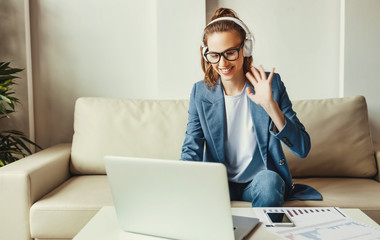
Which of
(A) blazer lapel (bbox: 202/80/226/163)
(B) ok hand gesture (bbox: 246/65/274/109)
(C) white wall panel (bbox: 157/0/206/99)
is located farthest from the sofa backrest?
(B) ok hand gesture (bbox: 246/65/274/109)

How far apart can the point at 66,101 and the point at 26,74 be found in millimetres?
332

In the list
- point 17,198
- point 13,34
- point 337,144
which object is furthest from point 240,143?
point 13,34

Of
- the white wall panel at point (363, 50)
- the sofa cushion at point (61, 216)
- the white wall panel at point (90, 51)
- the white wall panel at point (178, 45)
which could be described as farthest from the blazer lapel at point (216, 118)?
the white wall panel at point (363, 50)

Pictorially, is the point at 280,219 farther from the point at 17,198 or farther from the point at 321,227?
the point at 17,198

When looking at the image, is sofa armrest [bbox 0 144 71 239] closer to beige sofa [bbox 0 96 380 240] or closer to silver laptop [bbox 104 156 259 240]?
beige sofa [bbox 0 96 380 240]

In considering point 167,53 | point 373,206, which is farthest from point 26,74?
point 373,206

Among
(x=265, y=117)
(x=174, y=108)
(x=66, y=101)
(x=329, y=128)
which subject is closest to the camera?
(x=265, y=117)

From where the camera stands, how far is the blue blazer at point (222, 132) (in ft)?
5.00

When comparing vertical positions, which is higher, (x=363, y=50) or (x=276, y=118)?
(x=363, y=50)

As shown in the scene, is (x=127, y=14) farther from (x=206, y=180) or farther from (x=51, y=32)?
(x=206, y=180)

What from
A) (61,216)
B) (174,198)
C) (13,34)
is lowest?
(61,216)

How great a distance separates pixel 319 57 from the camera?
2514 mm

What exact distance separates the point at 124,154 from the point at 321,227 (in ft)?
4.38

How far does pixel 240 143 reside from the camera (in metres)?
1.60
